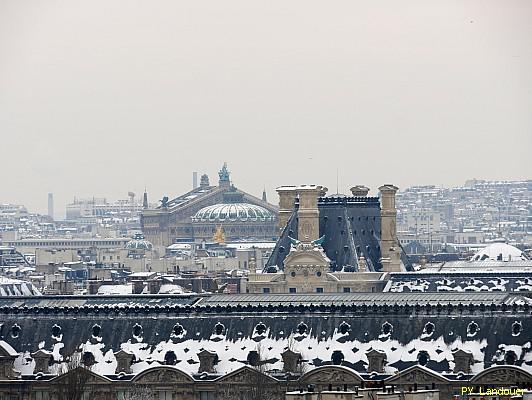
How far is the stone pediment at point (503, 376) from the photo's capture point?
8925cm

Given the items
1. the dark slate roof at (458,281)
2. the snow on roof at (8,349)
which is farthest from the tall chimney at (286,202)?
the snow on roof at (8,349)

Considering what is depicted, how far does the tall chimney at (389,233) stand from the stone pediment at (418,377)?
54.2m

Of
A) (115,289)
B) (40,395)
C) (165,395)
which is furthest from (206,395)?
(115,289)

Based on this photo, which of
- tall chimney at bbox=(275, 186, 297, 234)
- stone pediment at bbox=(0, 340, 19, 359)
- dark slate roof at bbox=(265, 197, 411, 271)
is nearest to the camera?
stone pediment at bbox=(0, 340, 19, 359)

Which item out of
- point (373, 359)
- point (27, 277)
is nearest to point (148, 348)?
point (373, 359)

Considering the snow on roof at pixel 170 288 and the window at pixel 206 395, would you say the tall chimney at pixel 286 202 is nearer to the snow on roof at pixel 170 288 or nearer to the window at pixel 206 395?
the snow on roof at pixel 170 288

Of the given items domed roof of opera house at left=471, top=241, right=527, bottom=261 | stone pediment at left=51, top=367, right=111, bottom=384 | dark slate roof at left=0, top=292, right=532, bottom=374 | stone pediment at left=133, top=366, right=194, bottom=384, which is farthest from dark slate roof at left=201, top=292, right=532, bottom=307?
domed roof of opera house at left=471, top=241, right=527, bottom=261

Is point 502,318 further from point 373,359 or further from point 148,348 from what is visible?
point 148,348

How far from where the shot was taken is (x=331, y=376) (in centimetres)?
9212

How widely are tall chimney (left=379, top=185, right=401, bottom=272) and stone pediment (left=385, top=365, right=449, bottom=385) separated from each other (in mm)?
54162

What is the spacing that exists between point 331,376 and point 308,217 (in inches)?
2211

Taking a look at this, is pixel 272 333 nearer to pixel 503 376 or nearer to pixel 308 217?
pixel 503 376

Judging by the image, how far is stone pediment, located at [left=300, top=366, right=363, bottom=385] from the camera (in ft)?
301

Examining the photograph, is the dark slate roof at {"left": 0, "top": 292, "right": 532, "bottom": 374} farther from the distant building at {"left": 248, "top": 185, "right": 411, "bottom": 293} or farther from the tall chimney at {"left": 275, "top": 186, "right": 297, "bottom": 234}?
the tall chimney at {"left": 275, "top": 186, "right": 297, "bottom": 234}
